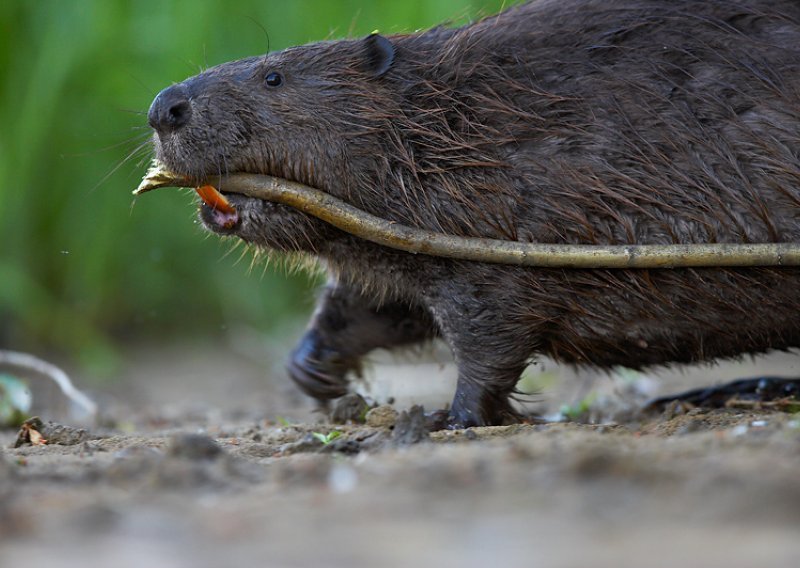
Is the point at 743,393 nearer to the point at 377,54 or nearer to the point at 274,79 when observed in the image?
the point at 377,54

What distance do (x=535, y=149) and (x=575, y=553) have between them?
203cm

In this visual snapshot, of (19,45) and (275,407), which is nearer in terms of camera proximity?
(275,407)

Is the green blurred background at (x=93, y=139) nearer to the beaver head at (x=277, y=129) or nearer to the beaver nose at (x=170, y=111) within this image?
the beaver head at (x=277, y=129)

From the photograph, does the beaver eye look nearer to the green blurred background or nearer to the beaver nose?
the beaver nose

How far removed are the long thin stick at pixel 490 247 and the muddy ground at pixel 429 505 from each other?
0.75 m

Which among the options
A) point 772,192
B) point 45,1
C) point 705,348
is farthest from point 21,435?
point 45,1

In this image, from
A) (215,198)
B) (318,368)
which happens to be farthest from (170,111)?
(318,368)

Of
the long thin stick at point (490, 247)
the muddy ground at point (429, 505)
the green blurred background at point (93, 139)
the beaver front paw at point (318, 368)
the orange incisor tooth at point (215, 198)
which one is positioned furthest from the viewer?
the green blurred background at point (93, 139)

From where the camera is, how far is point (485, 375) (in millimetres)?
3449

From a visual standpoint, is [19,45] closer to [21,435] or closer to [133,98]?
[133,98]

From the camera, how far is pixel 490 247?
133 inches

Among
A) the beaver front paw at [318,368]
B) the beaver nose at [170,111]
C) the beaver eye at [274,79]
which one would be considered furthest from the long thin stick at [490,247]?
the beaver front paw at [318,368]

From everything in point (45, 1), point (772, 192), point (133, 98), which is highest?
point (45, 1)

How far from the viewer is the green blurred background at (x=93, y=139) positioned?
6965mm
